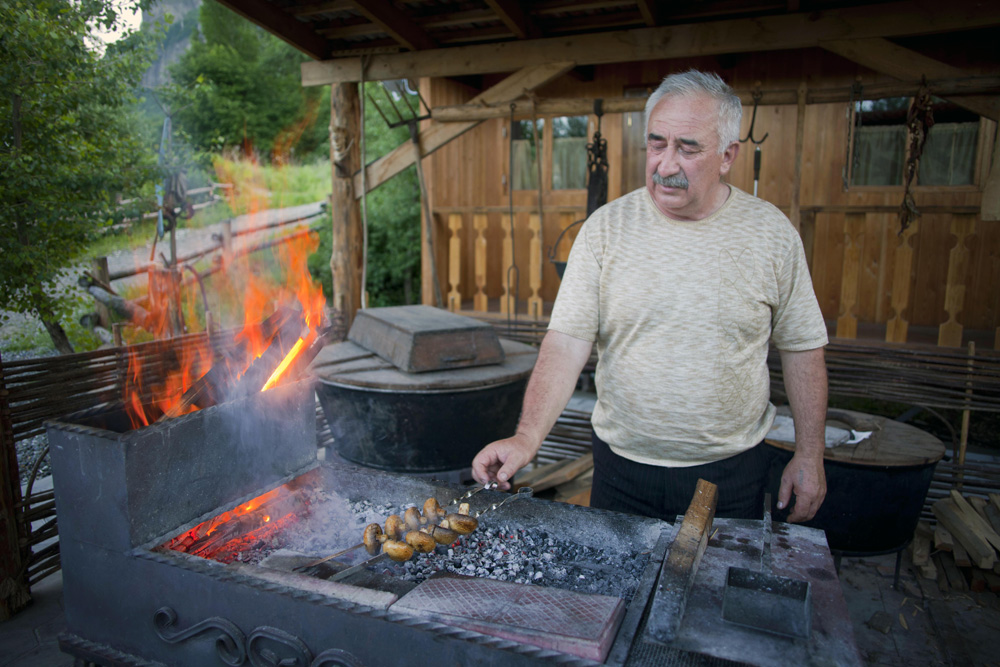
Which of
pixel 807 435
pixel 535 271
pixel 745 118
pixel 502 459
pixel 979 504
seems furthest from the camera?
pixel 745 118

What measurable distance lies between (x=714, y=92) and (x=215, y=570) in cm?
204

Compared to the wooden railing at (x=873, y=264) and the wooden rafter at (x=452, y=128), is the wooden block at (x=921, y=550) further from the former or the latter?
the wooden rafter at (x=452, y=128)

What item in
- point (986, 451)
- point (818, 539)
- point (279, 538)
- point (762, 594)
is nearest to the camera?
point (762, 594)

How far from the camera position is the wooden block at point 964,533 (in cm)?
354

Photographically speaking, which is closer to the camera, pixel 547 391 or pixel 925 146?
pixel 547 391

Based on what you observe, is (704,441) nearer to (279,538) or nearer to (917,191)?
(279,538)

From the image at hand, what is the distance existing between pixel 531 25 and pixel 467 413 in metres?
2.93

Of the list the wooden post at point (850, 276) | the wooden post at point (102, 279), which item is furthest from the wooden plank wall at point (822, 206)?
the wooden post at point (102, 279)

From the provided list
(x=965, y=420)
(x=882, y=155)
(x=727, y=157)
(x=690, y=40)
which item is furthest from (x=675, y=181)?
(x=882, y=155)

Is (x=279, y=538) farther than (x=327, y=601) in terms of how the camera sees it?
Yes

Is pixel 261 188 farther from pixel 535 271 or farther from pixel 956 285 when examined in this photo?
pixel 956 285

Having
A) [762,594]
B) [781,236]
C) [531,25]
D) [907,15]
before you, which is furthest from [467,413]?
[907,15]

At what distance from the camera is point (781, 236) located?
213cm

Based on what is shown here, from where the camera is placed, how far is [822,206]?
6.75 metres
